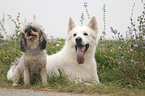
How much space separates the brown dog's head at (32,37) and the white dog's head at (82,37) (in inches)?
34.0

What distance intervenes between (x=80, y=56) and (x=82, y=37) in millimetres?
497

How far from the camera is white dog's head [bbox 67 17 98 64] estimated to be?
16.2 ft

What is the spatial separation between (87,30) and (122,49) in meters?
1.16

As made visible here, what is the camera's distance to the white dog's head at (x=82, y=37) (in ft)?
16.2

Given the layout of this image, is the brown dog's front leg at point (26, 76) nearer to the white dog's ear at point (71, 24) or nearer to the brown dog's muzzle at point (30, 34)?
the brown dog's muzzle at point (30, 34)

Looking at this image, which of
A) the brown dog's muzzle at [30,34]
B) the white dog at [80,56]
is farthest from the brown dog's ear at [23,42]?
the white dog at [80,56]

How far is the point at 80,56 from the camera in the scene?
16.5ft

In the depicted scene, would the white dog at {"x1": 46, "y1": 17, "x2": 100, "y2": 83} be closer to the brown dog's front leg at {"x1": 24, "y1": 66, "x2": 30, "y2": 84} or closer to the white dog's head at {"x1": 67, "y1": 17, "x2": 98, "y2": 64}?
the white dog's head at {"x1": 67, "y1": 17, "x2": 98, "y2": 64}

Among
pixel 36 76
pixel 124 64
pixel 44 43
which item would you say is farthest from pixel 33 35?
pixel 124 64

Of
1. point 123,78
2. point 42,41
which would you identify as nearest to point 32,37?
point 42,41

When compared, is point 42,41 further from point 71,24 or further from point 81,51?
point 71,24

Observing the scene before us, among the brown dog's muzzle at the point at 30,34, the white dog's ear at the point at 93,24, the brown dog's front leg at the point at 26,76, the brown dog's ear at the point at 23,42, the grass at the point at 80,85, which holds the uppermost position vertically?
the white dog's ear at the point at 93,24

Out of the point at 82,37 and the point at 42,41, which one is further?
the point at 82,37

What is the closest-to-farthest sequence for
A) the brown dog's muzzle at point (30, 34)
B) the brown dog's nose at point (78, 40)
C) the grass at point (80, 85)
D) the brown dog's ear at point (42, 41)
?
the grass at point (80, 85) → the brown dog's muzzle at point (30, 34) → the brown dog's ear at point (42, 41) → the brown dog's nose at point (78, 40)
